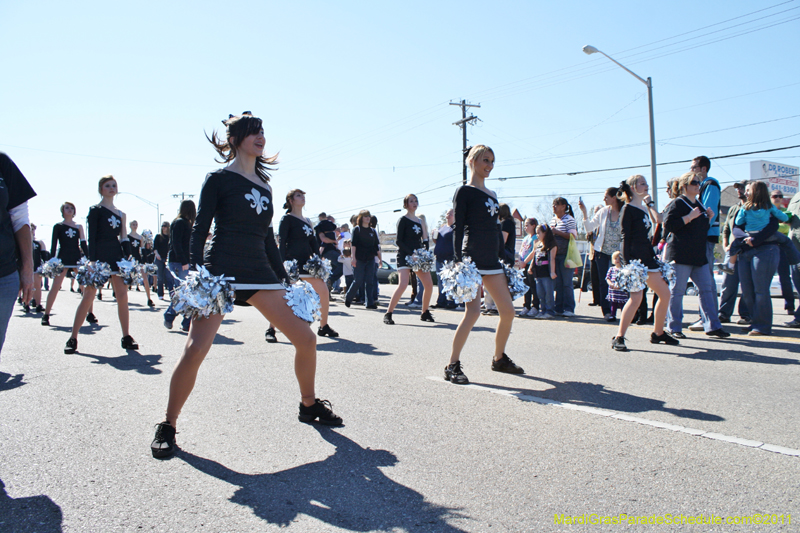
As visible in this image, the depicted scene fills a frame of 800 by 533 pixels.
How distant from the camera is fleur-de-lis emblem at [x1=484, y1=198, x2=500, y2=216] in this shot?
16.9 ft

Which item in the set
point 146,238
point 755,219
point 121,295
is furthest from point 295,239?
point 146,238

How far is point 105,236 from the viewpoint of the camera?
684cm

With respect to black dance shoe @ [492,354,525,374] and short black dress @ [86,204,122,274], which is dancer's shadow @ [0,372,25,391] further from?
black dance shoe @ [492,354,525,374]

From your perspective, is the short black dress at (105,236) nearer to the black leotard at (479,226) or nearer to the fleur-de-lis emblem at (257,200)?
the fleur-de-lis emblem at (257,200)

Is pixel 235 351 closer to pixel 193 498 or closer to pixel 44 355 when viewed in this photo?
pixel 44 355

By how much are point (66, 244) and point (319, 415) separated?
7.30 metres

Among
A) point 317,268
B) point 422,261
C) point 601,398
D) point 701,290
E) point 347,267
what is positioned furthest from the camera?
point 347,267

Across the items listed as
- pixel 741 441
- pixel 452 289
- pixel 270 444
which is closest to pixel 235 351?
pixel 452 289

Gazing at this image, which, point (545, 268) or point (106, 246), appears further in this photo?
point (545, 268)

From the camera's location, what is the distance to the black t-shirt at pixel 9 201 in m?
3.09

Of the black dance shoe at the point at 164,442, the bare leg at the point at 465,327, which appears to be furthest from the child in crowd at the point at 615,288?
the black dance shoe at the point at 164,442

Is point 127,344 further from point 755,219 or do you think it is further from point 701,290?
point 755,219

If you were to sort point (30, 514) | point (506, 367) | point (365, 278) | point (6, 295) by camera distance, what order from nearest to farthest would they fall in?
1. point (30, 514)
2. point (6, 295)
3. point (506, 367)
4. point (365, 278)

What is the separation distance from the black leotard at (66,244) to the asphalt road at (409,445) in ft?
10.4
